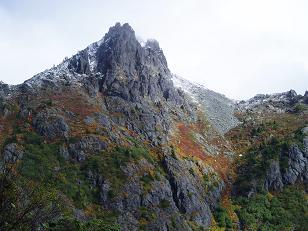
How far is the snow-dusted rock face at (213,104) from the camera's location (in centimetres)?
14012

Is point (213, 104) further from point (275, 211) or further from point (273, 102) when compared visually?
point (275, 211)

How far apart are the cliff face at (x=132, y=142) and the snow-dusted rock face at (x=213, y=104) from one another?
0.70m

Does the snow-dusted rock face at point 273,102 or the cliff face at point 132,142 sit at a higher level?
the snow-dusted rock face at point 273,102

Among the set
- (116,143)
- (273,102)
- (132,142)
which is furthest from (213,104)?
(116,143)

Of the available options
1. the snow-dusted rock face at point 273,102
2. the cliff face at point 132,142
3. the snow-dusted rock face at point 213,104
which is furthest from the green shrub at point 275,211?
the snow-dusted rock face at point 273,102

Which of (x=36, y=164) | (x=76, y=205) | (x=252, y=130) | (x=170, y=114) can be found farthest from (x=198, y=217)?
(x=252, y=130)

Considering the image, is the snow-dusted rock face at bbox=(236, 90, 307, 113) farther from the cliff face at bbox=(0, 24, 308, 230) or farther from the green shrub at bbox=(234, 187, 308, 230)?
Result: the green shrub at bbox=(234, 187, 308, 230)

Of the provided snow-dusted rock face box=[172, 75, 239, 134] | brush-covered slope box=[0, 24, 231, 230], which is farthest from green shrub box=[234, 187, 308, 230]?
snow-dusted rock face box=[172, 75, 239, 134]

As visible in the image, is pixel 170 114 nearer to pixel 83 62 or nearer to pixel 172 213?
pixel 83 62

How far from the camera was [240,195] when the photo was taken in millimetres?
102062

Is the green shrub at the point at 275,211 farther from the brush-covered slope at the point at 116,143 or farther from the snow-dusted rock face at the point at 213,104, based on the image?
the snow-dusted rock face at the point at 213,104

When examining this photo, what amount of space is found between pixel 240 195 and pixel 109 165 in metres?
30.2

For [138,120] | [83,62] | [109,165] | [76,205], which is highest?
[83,62]

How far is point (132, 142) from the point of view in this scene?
98.6 metres
